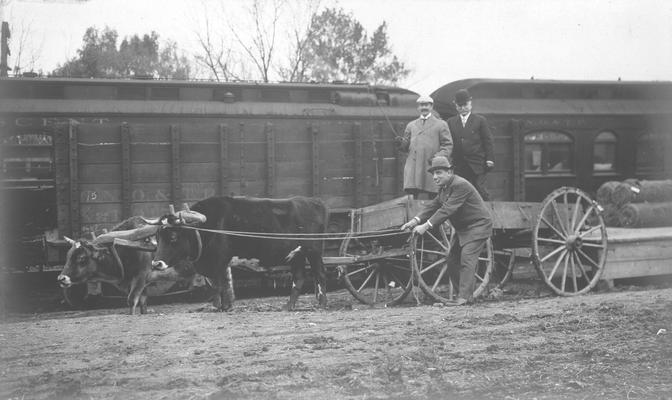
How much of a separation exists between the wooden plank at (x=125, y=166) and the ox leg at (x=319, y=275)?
118 inches

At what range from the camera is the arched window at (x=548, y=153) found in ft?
49.4

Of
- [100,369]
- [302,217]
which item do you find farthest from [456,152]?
[100,369]

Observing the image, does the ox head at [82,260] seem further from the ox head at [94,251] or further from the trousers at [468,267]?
the trousers at [468,267]

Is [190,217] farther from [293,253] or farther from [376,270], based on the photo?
[376,270]

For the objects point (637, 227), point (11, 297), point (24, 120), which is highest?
point (24, 120)

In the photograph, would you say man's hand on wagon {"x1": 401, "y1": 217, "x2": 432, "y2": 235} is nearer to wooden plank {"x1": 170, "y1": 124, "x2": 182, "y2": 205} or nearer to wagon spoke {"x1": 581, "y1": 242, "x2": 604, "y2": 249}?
wagon spoke {"x1": 581, "y1": 242, "x2": 604, "y2": 249}

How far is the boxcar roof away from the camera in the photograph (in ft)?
49.5

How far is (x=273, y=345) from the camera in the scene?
5.89m

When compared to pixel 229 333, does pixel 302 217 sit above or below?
above

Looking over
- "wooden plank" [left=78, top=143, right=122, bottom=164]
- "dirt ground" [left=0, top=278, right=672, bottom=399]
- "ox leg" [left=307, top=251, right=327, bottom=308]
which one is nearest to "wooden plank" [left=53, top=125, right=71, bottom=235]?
"wooden plank" [left=78, top=143, right=122, bottom=164]

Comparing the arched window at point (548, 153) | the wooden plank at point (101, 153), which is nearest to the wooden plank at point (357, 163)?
the wooden plank at point (101, 153)

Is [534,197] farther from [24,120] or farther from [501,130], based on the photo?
[24,120]

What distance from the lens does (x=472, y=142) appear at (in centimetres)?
932

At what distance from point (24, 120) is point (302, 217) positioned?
6.11 m
